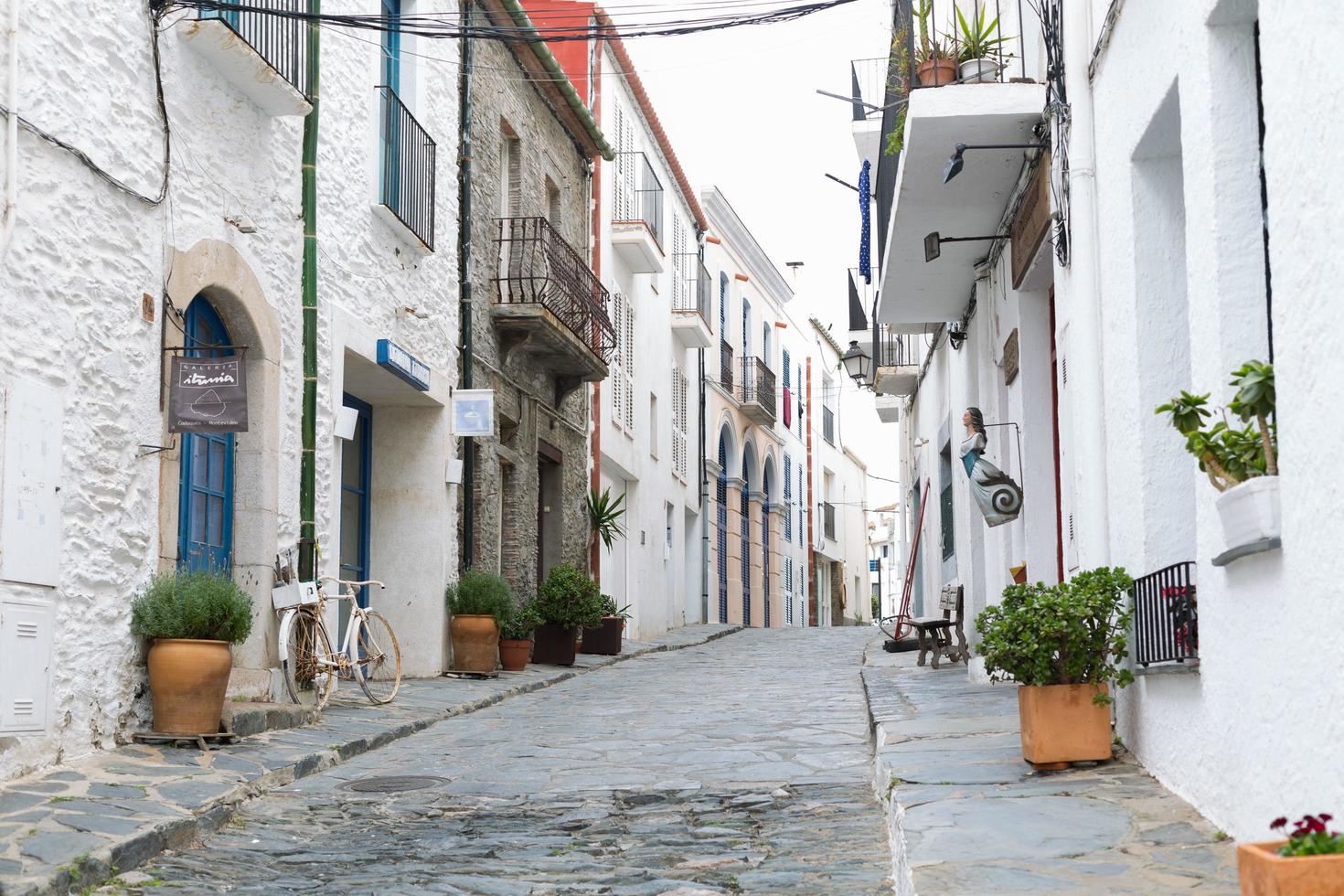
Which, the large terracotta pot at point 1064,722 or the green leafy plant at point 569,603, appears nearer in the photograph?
the large terracotta pot at point 1064,722

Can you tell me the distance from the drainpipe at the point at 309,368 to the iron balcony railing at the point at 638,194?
10.9m

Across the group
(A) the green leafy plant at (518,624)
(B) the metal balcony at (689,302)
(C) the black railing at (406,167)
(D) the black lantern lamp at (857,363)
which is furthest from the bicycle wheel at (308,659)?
(B) the metal balcony at (689,302)

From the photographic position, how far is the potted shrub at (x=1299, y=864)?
2918mm

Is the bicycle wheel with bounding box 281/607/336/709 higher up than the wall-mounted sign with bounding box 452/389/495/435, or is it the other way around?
the wall-mounted sign with bounding box 452/389/495/435

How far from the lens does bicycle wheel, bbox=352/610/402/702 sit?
35.2 feet

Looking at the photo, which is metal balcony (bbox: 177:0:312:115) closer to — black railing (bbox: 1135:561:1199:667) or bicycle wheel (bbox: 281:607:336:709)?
bicycle wheel (bbox: 281:607:336:709)

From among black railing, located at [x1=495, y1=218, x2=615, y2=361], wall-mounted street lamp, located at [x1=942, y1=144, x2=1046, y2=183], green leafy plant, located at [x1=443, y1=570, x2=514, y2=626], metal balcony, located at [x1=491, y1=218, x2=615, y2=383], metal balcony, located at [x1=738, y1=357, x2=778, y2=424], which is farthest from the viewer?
metal balcony, located at [x1=738, y1=357, x2=778, y2=424]

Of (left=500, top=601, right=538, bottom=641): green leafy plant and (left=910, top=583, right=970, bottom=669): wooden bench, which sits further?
(left=500, top=601, right=538, bottom=641): green leafy plant

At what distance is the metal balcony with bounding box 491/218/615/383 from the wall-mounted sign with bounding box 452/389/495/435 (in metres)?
1.62

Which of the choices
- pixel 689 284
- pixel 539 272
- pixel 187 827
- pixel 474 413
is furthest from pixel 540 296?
pixel 689 284

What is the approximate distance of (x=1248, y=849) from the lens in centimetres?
315

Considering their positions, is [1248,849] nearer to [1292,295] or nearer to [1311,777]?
[1311,777]

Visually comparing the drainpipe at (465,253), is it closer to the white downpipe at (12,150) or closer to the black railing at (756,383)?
the white downpipe at (12,150)

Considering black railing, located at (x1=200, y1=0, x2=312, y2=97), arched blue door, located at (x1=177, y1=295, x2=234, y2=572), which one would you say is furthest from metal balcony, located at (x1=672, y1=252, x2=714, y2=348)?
arched blue door, located at (x1=177, y1=295, x2=234, y2=572)
